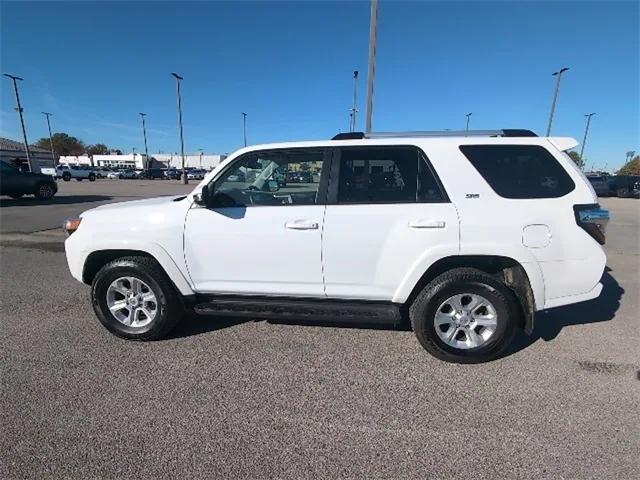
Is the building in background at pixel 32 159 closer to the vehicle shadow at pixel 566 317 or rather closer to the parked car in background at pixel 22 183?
the parked car in background at pixel 22 183

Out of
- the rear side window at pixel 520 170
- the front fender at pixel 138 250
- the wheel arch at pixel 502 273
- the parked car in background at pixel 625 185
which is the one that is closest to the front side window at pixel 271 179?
the front fender at pixel 138 250

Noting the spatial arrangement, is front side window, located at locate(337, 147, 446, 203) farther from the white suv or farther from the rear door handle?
the rear door handle

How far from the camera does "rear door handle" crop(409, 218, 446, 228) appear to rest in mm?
3180

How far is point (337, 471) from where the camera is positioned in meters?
2.17

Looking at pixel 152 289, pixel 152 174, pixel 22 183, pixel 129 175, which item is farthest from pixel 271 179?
pixel 129 175

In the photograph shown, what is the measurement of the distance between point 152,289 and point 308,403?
184 centimetres

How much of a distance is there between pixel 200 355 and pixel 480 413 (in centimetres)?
227

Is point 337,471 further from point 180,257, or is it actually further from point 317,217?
point 180,257

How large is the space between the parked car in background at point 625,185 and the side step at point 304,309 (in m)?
30.6

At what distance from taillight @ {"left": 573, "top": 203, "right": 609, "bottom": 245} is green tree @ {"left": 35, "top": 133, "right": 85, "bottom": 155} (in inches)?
5190

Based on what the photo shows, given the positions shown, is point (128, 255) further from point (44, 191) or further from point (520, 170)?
point (44, 191)

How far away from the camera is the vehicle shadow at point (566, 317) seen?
12.3 feet

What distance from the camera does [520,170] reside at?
10.7 feet

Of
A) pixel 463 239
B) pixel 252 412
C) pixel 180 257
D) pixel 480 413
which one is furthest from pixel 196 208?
pixel 480 413
